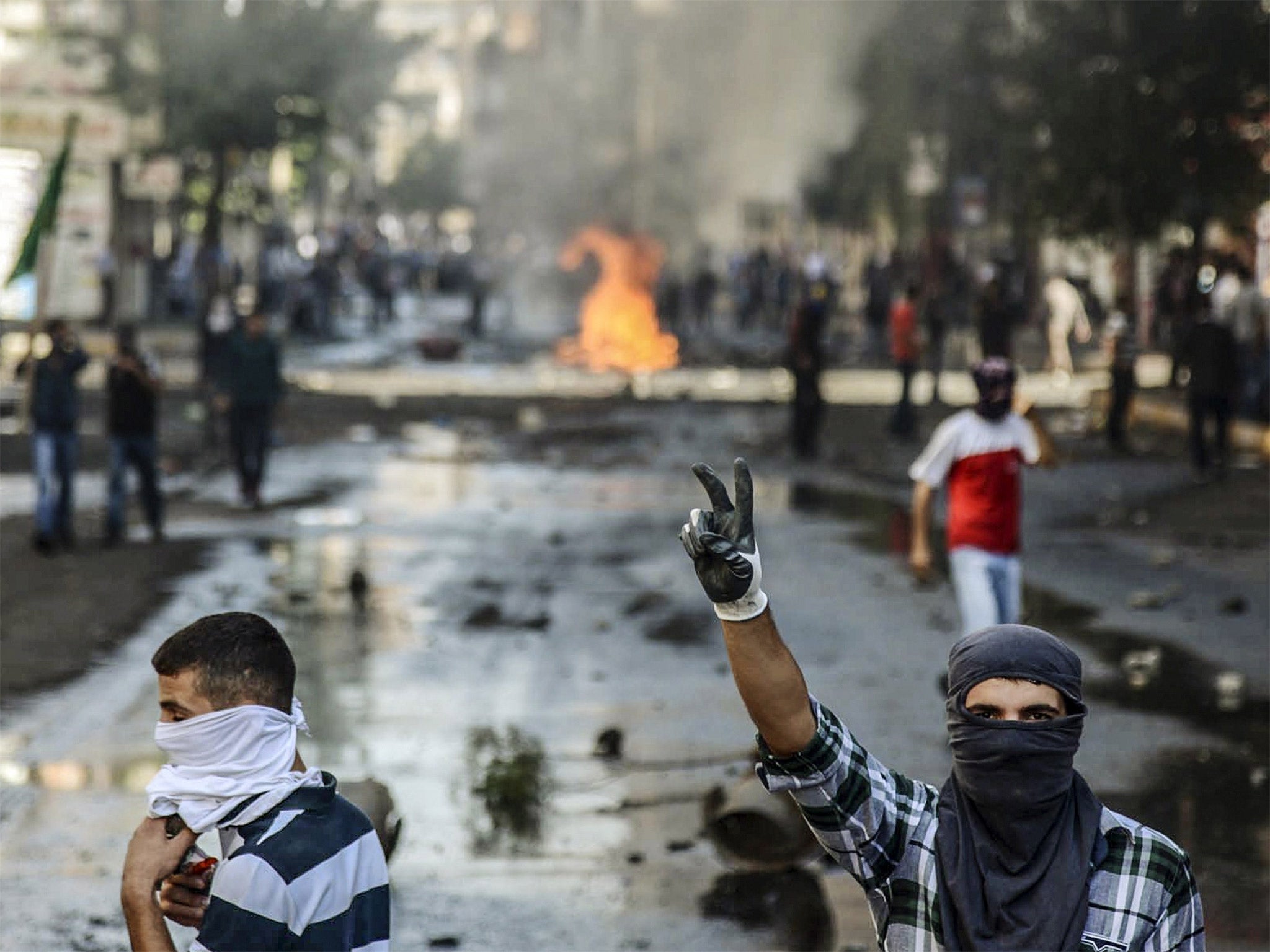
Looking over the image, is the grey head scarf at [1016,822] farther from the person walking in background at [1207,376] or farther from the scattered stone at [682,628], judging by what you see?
the person walking in background at [1207,376]

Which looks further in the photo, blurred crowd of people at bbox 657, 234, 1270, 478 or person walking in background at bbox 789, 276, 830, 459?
person walking in background at bbox 789, 276, 830, 459

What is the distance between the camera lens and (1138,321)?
39344 mm

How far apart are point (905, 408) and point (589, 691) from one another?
1375 cm

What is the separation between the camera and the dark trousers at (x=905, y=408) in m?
23.8

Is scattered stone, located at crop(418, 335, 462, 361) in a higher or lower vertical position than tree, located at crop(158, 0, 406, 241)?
lower

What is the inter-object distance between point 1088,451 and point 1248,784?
566 inches

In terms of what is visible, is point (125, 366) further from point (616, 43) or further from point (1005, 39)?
point (616, 43)

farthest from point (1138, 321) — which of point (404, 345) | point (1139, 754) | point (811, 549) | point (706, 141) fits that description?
point (706, 141)

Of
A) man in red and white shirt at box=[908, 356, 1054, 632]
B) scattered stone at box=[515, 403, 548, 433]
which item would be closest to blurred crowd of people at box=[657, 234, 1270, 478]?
scattered stone at box=[515, 403, 548, 433]

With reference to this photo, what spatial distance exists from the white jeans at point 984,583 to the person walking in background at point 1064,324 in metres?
20.8

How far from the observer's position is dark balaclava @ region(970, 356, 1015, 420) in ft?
30.5

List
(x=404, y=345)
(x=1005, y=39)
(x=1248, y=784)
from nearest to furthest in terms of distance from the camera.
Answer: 1. (x=1248, y=784)
2. (x=1005, y=39)
3. (x=404, y=345)

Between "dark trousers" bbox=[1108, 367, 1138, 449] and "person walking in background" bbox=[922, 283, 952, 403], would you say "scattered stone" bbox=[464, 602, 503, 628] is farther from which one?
"person walking in background" bbox=[922, 283, 952, 403]

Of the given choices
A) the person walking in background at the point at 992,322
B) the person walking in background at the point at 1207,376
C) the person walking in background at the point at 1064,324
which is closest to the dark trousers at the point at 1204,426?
the person walking in background at the point at 1207,376
